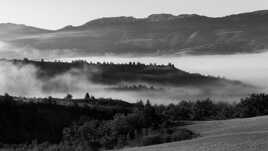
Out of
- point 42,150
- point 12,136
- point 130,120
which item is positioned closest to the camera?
point 42,150

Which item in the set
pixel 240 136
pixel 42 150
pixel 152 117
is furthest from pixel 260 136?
pixel 152 117

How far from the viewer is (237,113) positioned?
161750 mm

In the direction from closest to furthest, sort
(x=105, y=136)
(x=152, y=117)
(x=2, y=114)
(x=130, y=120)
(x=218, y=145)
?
(x=218, y=145), (x=105, y=136), (x=130, y=120), (x=152, y=117), (x=2, y=114)

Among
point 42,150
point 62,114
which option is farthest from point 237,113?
point 42,150

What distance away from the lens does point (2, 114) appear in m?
164

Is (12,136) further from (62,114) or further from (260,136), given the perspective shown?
(260,136)

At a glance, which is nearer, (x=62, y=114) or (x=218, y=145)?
(x=218, y=145)

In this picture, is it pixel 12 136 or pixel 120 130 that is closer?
pixel 120 130

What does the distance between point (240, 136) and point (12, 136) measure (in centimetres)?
11171

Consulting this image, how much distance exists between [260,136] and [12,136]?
113021mm

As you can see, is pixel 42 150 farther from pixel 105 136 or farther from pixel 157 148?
pixel 105 136

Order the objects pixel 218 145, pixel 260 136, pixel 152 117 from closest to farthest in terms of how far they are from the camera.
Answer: pixel 218 145 → pixel 260 136 → pixel 152 117

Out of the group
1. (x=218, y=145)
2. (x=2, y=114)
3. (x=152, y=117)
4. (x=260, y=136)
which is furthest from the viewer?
(x=2, y=114)

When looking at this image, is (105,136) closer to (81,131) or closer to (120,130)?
(120,130)
